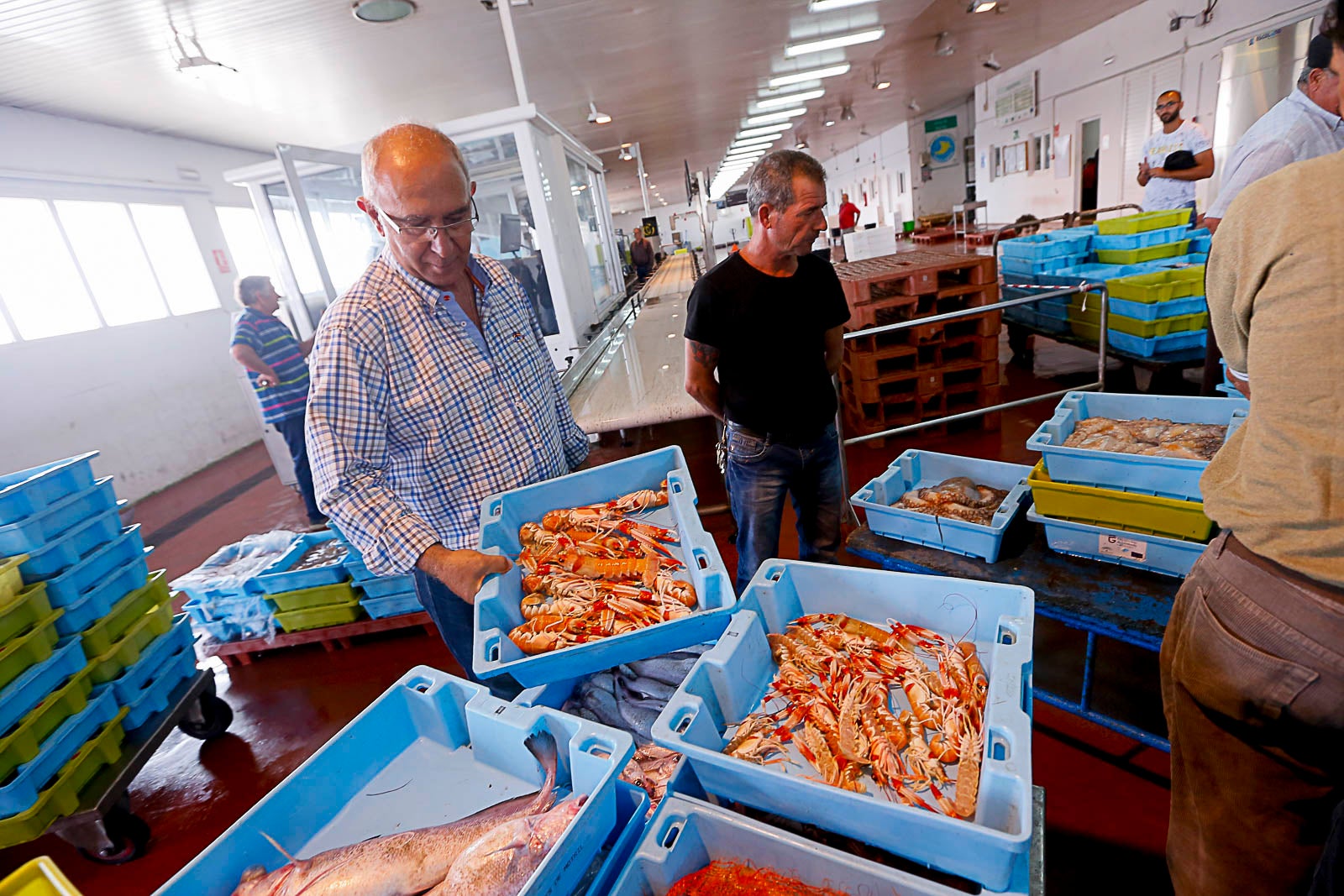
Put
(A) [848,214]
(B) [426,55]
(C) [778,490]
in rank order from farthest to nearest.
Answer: (A) [848,214], (B) [426,55], (C) [778,490]

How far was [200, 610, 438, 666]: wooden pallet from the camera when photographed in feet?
12.3

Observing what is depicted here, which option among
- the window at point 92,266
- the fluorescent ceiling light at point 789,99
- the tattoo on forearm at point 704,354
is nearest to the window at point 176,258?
A: the window at point 92,266

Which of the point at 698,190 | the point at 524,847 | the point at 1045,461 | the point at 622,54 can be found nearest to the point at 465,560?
the point at 524,847

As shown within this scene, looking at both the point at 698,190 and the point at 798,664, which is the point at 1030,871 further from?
the point at 698,190

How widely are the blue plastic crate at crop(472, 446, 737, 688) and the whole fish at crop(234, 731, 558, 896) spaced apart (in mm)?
231

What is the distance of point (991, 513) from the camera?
2.50 m

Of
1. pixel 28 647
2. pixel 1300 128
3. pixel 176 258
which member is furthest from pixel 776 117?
pixel 28 647

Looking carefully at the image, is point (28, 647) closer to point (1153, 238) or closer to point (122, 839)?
point (122, 839)

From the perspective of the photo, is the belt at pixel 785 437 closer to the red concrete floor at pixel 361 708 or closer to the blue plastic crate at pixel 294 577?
the red concrete floor at pixel 361 708

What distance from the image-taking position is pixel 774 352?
2.45m

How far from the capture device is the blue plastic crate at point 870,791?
0.88 meters

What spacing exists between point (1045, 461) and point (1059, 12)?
11078mm

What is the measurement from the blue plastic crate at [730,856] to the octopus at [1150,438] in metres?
1.82

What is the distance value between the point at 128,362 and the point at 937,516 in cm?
938
